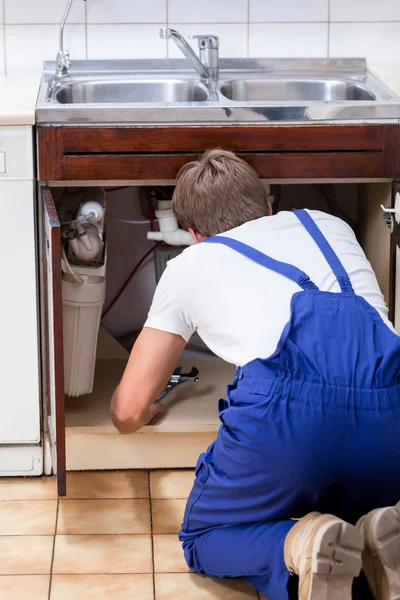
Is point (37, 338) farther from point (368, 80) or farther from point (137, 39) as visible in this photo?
point (368, 80)

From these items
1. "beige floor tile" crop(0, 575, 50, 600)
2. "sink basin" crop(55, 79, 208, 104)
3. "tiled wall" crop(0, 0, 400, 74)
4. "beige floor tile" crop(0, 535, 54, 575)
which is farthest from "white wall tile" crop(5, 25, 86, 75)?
"beige floor tile" crop(0, 575, 50, 600)

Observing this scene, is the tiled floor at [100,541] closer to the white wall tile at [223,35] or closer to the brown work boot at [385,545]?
the brown work boot at [385,545]

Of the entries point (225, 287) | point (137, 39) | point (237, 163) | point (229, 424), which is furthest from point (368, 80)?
point (229, 424)

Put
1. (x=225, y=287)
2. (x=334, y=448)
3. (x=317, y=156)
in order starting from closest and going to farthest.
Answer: (x=334, y=448), (x=225, y=287), (x=317, y=156)

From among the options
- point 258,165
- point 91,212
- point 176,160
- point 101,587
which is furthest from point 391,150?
point 101,587

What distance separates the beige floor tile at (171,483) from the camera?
7.71ft

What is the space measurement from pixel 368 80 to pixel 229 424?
1403mm

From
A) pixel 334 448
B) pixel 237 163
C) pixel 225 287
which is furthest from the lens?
pixel 237 163

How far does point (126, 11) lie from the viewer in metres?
2.80

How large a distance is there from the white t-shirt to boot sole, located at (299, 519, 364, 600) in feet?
1.13

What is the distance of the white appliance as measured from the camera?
87.1 inches

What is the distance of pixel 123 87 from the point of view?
2.73 m

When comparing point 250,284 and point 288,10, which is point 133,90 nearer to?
point 288,10

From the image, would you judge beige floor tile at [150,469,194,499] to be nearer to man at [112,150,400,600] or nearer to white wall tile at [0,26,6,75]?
man at [112,150,400,600]
